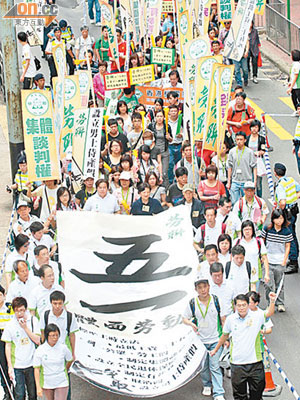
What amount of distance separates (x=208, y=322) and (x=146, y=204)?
8.16ft

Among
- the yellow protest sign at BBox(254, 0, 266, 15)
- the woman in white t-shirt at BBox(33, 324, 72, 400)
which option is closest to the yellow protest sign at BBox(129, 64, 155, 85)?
the yellow protest sign at BBox(254, 0, 266, 15)

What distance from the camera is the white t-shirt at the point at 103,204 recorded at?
11.8 meters

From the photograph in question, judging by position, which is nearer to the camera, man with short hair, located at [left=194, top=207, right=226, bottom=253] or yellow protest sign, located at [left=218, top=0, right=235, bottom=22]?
man with short hair, located at [left=194, top=207, right=226, bottom=253]

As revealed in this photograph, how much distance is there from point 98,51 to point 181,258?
12146 millimetres

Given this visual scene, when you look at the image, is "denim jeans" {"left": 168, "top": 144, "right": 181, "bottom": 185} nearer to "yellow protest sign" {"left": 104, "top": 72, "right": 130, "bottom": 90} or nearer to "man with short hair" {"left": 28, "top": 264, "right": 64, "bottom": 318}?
"yellow protest sign" {"left": 104, "top": 72, "right": 130, "bottom": 90}

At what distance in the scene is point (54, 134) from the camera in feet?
41.7

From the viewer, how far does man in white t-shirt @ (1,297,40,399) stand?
9289mm

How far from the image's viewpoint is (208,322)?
9.65 meters

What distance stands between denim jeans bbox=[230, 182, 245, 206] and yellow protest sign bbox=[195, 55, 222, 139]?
2.97ft

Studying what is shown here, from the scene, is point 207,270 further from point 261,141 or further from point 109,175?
point 261,141

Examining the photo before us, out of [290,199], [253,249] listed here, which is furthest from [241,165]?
[253,249]

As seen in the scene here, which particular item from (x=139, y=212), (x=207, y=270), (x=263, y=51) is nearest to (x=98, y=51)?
(x=263, y=51)

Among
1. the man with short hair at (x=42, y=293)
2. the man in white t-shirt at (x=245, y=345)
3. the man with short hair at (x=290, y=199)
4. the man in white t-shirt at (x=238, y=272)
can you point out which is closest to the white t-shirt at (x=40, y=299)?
the man with short hair at (x=42, y=293)

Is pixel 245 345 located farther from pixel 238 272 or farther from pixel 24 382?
pixel 24 382
